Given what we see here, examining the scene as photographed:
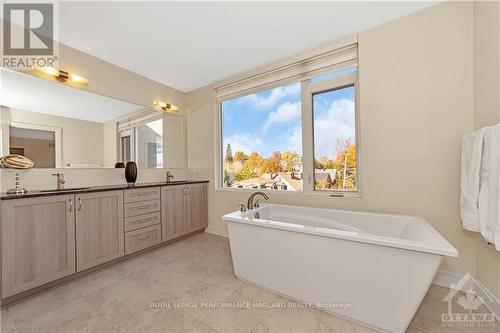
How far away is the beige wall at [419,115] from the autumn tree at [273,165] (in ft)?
3.04

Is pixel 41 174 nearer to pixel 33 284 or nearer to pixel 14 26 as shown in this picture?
pixel 33 284

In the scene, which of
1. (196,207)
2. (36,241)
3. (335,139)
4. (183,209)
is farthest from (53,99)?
(335,139)

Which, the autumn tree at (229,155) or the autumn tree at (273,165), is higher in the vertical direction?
the autumn tree at (229,155)

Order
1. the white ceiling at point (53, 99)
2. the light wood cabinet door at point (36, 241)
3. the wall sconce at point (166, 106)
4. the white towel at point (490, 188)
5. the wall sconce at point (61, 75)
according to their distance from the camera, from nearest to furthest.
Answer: the white towel at point (490, 188) → the light wood cabinet door at point (36, 241) → the white ceiling at point (53, 99) → the wall sconce at point (61, 75) → the wall sconce at point (166, 106)

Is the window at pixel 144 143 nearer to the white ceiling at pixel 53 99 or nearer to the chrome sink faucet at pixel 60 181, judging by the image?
the white ceiling at pixel 53 99

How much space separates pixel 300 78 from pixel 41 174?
320 cm

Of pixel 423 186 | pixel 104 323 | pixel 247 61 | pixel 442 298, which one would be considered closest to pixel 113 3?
pixel 247 61

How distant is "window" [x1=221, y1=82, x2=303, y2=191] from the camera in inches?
106

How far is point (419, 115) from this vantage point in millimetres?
1864

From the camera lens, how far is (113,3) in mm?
1691

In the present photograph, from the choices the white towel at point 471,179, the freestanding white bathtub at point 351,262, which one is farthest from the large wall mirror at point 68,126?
the white towel at point 471,179

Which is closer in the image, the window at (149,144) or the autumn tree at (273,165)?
the autumn tree at (273,165)

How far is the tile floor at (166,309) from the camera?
132cm

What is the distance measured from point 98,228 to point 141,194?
0.56 m
